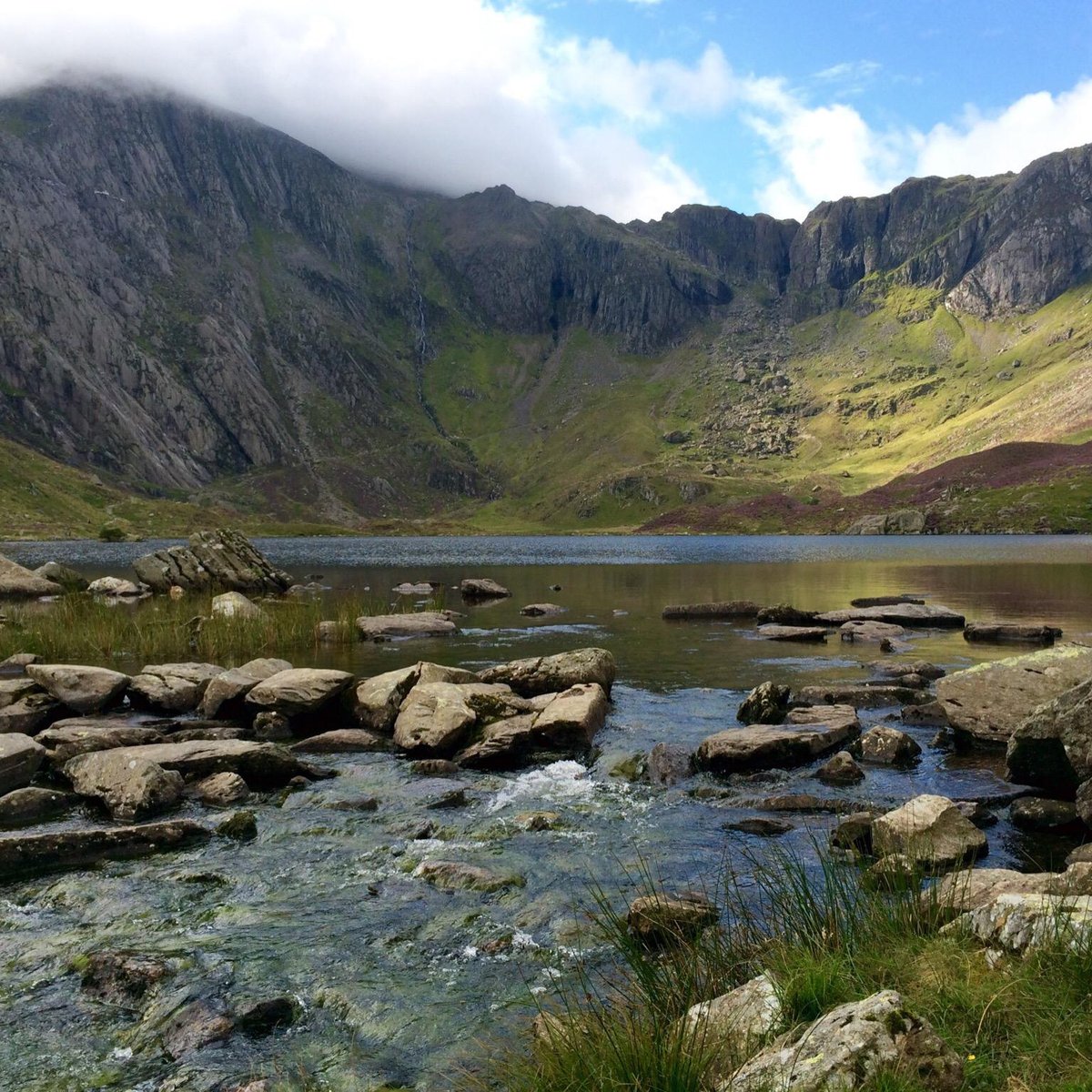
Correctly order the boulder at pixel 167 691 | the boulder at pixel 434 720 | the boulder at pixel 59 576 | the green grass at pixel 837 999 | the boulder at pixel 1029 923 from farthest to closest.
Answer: the boulder at pixel 59 576
the boulder at pixel 167 691
the boulder at pixel 434 720
the boulder at pixel 1029 923
the green grass at pixel 837 999

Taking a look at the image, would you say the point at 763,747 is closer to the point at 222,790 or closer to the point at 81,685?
the point at 222,790

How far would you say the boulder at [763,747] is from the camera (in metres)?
18.5

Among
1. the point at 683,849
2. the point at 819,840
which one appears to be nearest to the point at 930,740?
the point at 819,840

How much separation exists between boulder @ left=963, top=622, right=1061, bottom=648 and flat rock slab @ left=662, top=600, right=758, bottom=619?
1238cm

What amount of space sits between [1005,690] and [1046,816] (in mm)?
6470

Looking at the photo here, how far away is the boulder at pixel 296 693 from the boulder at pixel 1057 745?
54.9 ft

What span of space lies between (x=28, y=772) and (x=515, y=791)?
33.2 feet

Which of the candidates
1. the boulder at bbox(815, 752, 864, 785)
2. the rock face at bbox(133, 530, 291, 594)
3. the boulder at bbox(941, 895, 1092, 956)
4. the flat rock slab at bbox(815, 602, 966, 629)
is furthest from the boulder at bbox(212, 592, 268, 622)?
the boulder at bbox(941, 895, 1092, 956)

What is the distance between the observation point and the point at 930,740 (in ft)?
67.1

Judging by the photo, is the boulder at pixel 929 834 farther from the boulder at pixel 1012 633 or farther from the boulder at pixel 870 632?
the boulder at pixel 1012 633

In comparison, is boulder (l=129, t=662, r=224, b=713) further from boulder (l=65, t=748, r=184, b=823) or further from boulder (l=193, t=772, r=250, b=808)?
boulder (l=193, t=772, r=250, b=808)

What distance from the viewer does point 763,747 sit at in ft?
60.7

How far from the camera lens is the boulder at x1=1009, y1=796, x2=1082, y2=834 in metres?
14.2

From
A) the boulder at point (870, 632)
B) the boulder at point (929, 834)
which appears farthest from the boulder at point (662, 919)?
the boulder at point (870, 632)
